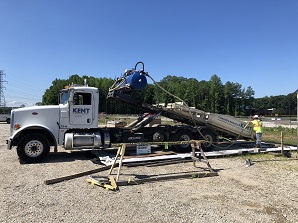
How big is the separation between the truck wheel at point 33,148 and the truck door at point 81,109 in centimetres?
126

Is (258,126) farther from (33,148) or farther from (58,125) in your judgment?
(33,148)

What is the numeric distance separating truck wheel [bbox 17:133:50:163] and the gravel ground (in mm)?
789

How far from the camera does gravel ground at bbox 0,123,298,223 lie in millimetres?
5250

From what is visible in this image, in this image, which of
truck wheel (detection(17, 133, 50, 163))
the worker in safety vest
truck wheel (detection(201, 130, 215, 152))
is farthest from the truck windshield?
the worker in safety vest

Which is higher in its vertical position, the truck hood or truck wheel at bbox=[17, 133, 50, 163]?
the truck hood

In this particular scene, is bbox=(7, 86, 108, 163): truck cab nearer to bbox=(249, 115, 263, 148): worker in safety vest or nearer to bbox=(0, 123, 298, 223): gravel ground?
bbox=(0, 123, 298, 223): gravel ground

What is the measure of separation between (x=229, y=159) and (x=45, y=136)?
7.18 meters

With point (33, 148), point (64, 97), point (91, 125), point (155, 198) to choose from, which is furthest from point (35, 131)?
point (155, 198)

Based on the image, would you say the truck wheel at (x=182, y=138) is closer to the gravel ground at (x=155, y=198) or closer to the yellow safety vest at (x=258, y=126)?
the yellow safety vest at (x=258, y=126)

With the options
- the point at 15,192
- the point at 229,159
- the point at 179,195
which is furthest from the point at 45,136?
the point at 229,159

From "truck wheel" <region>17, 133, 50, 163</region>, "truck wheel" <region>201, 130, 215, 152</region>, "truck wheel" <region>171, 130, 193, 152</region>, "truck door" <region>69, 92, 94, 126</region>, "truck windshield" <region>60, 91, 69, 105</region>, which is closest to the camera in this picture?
"truck wheel" <region>17, 133, 50, 163</region>

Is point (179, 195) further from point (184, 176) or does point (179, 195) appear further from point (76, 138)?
point (76, 138)

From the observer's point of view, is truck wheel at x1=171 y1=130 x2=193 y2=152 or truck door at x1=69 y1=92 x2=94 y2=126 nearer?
truck door at x1=69 y1=92 x2=94 y2=126

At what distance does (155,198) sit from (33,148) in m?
5.77
